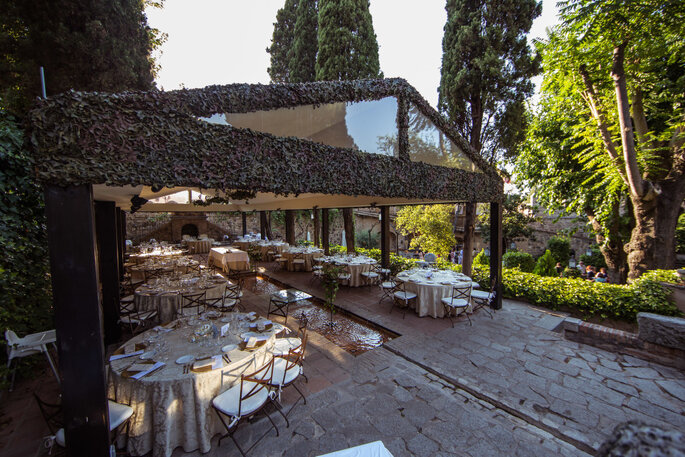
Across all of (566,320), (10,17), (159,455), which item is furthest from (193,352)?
(10,17)

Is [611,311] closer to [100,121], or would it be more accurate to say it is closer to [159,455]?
[159,455]

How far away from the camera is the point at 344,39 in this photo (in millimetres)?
9828

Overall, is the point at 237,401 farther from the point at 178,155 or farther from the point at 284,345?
the point at 178,155

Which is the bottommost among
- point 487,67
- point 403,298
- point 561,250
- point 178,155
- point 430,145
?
point 561,250

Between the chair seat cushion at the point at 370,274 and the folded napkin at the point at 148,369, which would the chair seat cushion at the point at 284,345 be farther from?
the chair seat cushion at the point at 370,274

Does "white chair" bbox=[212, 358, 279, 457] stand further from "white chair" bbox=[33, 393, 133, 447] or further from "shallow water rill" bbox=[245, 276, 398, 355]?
"shallow water rill" bbox=[245, 276, 398, 355]

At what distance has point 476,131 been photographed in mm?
9086

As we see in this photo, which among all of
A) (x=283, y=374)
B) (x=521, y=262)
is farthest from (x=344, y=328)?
(x=521, y=262)

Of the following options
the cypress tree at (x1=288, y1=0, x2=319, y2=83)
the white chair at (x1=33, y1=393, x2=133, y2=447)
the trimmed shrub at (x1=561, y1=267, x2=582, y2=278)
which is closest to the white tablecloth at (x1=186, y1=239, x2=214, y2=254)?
the cypress tree at (x1=288, y1=0, x2=319, y2=83)

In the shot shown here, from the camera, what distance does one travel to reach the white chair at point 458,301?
5922 mm

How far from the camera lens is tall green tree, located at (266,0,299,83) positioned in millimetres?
12758

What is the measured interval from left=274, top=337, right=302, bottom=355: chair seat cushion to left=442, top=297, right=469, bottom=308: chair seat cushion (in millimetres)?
3536

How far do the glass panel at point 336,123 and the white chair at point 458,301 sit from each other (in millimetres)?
3542

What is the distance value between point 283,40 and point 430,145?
38.1ft
